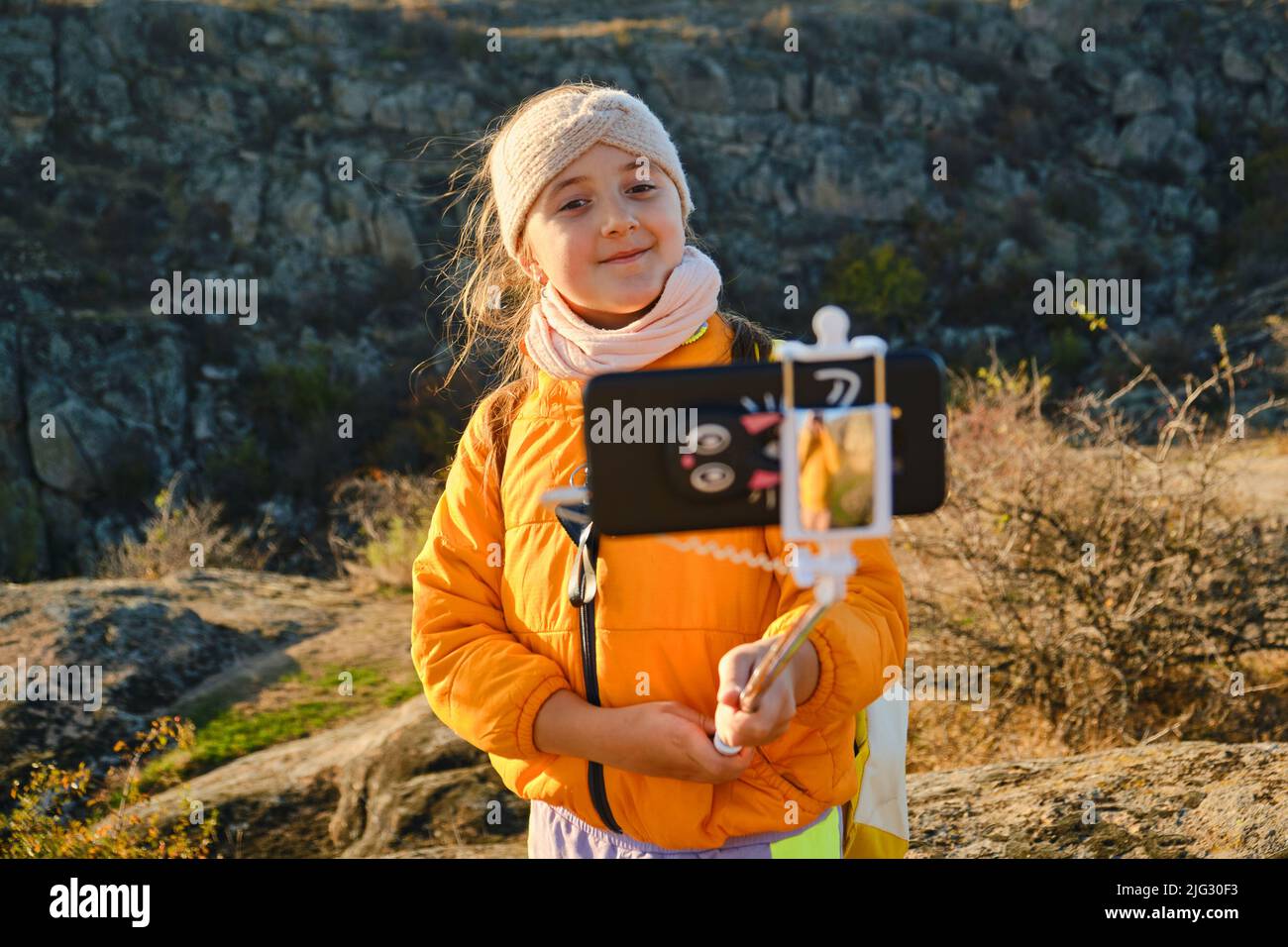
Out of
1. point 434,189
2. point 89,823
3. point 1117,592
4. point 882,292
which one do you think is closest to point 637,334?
point 89,823

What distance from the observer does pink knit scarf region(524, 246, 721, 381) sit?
5.75 ft

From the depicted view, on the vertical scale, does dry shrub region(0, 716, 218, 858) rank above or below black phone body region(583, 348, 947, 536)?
below

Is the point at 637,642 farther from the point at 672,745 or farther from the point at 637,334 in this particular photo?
the point at 637,334

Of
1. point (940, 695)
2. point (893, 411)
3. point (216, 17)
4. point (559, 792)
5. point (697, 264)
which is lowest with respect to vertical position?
point (940, 695)

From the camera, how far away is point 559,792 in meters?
1.76

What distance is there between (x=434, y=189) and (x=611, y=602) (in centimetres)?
2221

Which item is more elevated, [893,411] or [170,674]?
[893,411]

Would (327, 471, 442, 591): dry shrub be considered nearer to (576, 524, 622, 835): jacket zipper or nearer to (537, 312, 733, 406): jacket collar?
(537, 312, 733, 406): jacket collar

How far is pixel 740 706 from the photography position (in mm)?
1408

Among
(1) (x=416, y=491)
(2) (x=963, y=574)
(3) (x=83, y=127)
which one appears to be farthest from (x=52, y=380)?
(2) (x=963, y=574)

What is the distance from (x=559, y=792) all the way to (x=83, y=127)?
2312 centimetres

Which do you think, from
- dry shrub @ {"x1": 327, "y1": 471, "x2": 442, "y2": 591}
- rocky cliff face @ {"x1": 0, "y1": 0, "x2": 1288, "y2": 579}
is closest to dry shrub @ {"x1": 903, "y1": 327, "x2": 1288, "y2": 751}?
dry shrub @ {"x1": 327, "y1": 471, "x2": 442, "y2": 591}

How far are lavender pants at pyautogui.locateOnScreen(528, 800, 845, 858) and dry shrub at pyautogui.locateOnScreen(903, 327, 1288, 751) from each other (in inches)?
115
